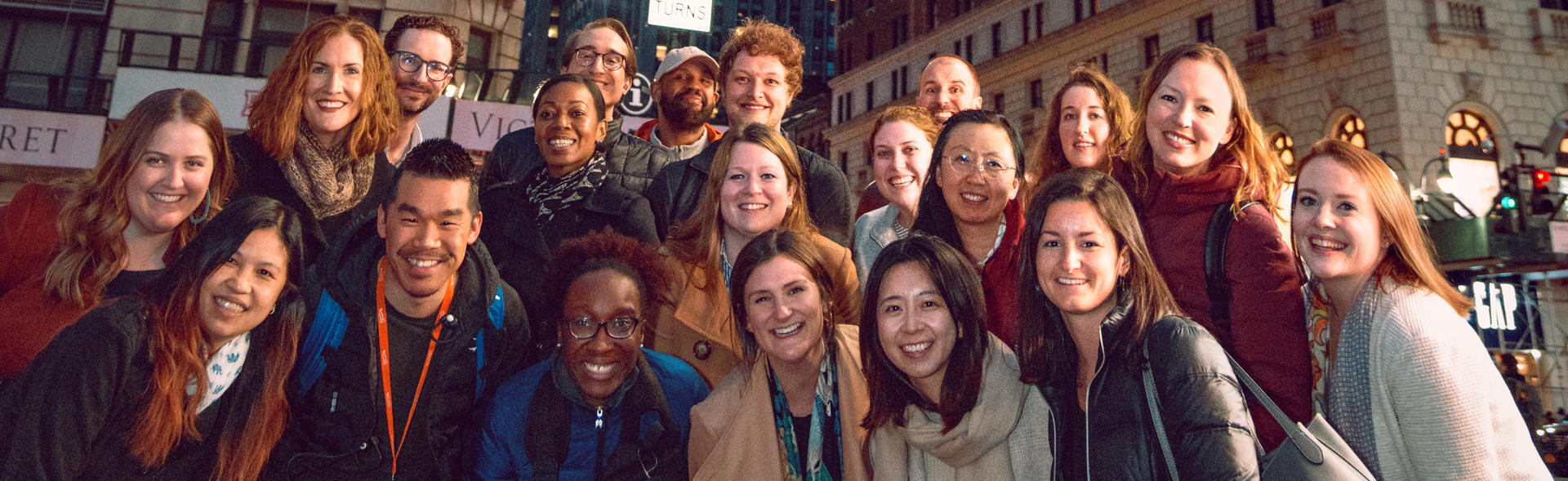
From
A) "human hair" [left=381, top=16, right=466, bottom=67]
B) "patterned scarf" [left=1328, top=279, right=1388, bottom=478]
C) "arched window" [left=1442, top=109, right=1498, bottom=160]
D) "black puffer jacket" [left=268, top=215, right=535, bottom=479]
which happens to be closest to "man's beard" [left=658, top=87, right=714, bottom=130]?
"human hair" [left=381, top=16, right=466, bottom=67]

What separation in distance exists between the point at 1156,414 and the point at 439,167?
320cm

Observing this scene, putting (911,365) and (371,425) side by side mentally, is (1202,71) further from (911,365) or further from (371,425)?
(371,425)

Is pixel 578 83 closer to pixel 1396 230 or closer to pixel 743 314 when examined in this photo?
pixel 743 314

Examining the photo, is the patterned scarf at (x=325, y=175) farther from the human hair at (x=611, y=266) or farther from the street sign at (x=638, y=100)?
the street sign at (x=638, y=100)

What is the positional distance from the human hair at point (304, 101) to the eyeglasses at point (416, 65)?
0.48 metres

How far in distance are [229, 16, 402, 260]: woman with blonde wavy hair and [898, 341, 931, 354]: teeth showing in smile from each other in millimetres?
2915

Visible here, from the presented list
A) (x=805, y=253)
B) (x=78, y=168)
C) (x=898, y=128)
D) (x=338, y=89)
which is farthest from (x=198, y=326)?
(x=78, y=168)

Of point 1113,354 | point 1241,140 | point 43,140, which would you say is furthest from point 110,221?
point 43,140

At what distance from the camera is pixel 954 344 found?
362 cm

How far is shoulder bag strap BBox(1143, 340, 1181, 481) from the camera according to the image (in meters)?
2.84

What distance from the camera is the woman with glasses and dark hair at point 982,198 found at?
4.26 meters

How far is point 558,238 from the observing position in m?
5.02

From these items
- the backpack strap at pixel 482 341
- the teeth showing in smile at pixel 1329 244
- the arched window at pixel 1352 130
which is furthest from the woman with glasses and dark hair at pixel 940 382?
the arched window at pixel 1352 130

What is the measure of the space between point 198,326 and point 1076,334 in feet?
11.8
